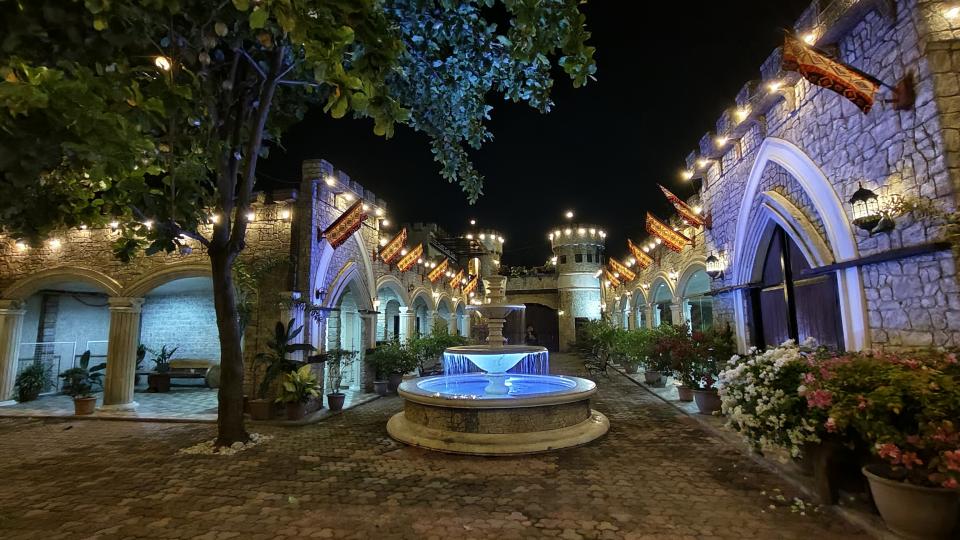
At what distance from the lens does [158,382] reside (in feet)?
42.7

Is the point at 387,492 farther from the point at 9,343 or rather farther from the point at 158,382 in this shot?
the point at 9,343

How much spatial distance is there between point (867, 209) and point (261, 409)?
9.96m

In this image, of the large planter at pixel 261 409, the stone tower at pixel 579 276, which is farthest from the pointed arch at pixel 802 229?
the stone tower at pixel 579 276

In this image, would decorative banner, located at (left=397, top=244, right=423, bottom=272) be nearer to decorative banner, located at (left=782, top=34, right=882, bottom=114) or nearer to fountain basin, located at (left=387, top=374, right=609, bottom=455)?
fountain basin, located at (left=387, top=374, right=609, bottom=455)

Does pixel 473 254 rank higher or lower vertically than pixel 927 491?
higher

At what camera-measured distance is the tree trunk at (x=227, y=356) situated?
6637 millimetres

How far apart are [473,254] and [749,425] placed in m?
24.5

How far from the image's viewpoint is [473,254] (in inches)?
1125

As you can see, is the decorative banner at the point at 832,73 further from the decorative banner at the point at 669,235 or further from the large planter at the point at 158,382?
the large planter at the point at 158,382

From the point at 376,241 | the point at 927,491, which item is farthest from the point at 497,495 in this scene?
the point at 376,241

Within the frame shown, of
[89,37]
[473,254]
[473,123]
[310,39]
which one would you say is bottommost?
[310,39]

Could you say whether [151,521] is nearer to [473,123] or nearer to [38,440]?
[38,440]

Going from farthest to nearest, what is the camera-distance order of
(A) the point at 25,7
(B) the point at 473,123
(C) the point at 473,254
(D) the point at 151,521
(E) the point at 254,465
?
(C) the point at 473,254 < (B) the point at 473,123 < (E) the point at 254,465 < (D) the point at 151,521 < (A) the point at 25,7

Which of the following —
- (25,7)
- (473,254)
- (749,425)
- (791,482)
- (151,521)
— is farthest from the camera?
(473,254)
